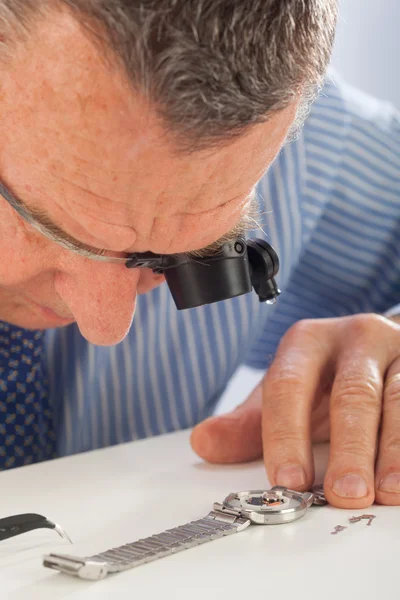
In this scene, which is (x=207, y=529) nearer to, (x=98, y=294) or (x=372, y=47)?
(x=98, y=294)

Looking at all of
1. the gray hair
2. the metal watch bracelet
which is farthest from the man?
the metal watch bracelet

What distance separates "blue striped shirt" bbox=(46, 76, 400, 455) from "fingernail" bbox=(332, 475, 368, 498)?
0.72 metres

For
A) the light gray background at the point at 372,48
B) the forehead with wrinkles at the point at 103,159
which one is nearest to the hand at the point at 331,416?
the forehead with wrinkles at the point at 103,159

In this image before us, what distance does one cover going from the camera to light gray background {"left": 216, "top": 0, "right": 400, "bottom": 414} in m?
2.57

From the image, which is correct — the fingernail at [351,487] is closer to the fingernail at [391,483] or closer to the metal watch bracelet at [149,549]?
the fingernail at [391,483]

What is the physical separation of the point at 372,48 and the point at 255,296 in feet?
4.32

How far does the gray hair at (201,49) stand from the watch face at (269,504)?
0.37 meters

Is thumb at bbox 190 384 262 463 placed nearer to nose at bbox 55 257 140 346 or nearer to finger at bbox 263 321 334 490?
finger at bbox 263 321 334 490

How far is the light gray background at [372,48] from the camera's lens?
8.43 ft

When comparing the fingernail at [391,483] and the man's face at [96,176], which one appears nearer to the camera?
the man's face at [96,176]

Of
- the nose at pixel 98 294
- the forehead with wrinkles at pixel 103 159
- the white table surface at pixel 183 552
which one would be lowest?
the white table surface at pixel 183 552

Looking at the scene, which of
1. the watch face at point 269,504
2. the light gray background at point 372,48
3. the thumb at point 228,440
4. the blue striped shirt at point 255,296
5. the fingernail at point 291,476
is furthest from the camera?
the light gray background at point 372,48

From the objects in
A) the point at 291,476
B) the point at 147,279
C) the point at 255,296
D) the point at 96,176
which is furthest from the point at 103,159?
the point at 255,296

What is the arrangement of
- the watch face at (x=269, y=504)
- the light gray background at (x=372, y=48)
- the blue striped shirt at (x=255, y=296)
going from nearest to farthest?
the watch face at (x=269, y=504), the blue striped shirt at (x=255, y=296), the light gray background at (x=372, y=48)
